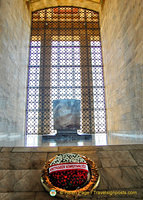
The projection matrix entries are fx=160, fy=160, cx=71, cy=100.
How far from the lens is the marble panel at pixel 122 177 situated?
2254mm

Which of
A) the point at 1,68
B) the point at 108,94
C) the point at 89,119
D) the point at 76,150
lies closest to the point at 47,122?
the point at 89,119

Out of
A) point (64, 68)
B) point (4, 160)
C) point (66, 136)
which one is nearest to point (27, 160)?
point (4, 160)

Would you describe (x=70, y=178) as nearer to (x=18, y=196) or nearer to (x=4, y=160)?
(x=18, y=196)

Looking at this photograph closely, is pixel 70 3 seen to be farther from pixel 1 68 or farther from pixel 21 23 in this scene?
pixel 1 68

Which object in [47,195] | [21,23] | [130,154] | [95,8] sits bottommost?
[47,195]

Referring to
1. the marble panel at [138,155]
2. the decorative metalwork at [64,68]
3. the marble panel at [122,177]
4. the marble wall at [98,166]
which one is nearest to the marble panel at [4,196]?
the marble wall at [98,166]

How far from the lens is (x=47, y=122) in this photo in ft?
32.3

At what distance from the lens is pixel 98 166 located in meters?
2.66

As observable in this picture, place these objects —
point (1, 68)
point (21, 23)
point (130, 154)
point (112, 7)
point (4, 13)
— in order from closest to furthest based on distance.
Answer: point (130, 154)
point (1, 68)
point (4, 13)
point (112, 7)
point (21, 23)

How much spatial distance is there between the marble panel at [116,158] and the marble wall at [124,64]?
234 centimetres

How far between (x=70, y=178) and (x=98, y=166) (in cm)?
83

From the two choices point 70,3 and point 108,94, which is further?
point 70,3

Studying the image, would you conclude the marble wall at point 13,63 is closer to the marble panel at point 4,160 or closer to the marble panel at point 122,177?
the marble panel at point 4,160

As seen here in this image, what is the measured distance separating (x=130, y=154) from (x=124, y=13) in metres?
5.70
